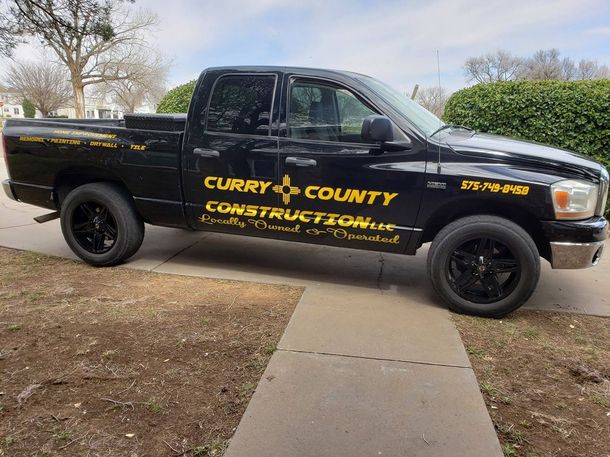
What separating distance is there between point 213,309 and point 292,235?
3.32ft

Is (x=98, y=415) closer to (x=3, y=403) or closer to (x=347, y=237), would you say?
(x=3, y=403)

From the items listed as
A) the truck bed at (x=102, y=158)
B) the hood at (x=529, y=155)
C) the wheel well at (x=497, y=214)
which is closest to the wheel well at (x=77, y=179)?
the truck bed at (x=102, y=158)

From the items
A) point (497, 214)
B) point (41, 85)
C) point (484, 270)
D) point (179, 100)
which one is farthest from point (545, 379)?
point (41, 85)

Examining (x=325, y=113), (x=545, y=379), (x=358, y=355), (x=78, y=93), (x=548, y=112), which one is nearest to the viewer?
(x=545, y=379)

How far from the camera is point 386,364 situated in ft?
10.4

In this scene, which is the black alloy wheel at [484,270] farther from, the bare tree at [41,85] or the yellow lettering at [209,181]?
the bare tree at [41,85]

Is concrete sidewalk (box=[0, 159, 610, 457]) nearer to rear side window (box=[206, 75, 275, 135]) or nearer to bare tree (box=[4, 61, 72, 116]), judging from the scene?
rear side window (box=[206, 75, 275, 135])

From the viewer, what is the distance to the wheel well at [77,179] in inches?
196

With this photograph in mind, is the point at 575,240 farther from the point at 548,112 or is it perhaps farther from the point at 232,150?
the point at 548,112

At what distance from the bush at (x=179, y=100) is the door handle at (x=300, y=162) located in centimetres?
715

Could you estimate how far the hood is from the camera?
3771mm

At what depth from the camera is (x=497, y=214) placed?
4.04 m

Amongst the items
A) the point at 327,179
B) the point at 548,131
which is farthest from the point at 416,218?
the point at 548,131

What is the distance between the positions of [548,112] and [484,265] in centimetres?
437
